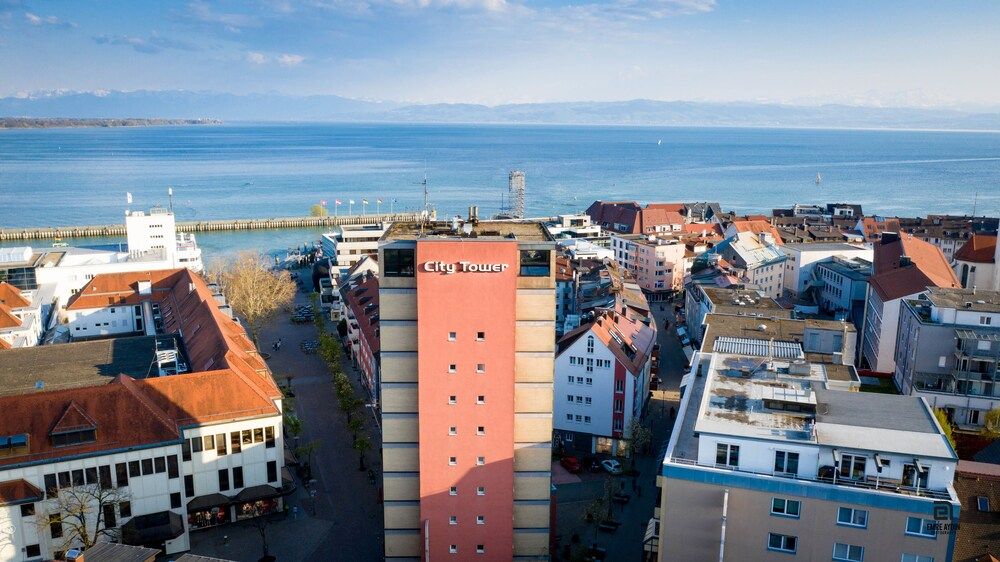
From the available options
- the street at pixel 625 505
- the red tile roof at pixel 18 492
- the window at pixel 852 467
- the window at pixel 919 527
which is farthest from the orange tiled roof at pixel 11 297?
the window at pixel 919 527

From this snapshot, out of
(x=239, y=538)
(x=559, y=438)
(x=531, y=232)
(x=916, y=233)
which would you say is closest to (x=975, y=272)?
(x=916, y=233)

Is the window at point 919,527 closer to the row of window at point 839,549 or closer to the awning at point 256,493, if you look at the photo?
the row of window at point 839,549

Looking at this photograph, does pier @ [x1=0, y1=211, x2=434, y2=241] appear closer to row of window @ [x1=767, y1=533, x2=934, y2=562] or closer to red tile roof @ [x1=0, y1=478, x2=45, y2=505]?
red tile roof @ [x1=0, y1=478, x2=45, y2=505]

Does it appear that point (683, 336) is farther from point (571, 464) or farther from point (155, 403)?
point (155, 403)

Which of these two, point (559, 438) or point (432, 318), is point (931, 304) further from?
point (432, 318)

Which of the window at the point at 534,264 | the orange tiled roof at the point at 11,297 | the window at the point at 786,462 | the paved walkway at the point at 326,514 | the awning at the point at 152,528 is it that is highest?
the window at the point at 534,264

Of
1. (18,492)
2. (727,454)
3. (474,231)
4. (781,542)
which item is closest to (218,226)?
(18,492)
